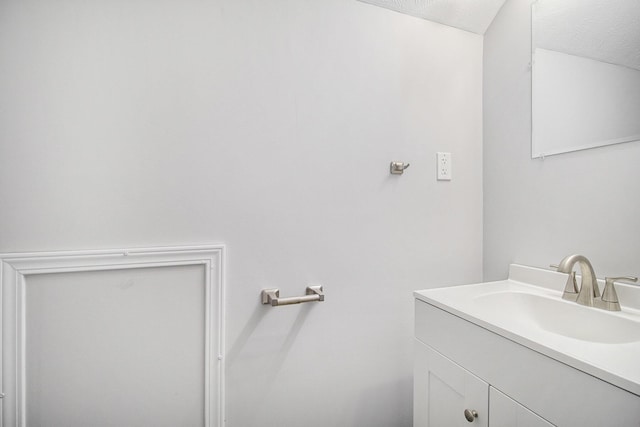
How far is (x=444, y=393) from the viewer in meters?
0.91

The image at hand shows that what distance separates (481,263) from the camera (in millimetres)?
1397

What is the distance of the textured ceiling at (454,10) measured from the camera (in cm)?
122

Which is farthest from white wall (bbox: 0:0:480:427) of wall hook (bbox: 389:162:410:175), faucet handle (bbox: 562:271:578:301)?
faucet handle (bbox: 562:271:578:301)

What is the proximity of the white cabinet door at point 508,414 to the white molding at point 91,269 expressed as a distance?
0.80 m

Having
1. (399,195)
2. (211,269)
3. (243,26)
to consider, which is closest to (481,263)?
(399,195)

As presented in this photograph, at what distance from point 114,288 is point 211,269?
279mm

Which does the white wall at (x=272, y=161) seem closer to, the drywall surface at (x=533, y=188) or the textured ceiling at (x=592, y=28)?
the drywall surface at (x=533, y=188)

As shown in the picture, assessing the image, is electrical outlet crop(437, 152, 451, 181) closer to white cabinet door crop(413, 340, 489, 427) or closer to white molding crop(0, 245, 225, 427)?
white cabinet door crop(413, 340, 489, 427)

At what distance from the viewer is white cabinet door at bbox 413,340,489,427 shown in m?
0.80

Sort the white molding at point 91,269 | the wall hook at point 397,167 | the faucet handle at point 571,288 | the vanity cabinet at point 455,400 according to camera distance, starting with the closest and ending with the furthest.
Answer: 1. the vanity cabinet at point 455,400
2. the white molding at point 91,269
3. the faucet handle at point 571,288
4. the wall hook at point 397,167

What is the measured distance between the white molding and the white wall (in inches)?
1.5

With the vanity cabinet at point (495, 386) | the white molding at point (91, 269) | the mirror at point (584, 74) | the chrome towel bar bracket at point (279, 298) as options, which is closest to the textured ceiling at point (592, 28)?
the mirror at point (584, 74)

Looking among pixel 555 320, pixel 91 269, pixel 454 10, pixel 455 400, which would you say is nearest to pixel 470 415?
pixel 455 400

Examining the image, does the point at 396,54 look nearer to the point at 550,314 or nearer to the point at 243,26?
the point at 243,26
